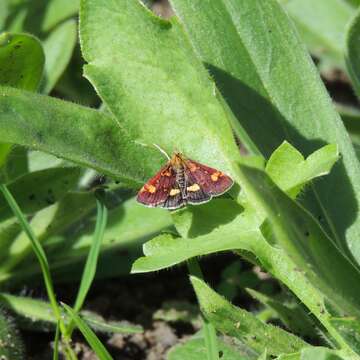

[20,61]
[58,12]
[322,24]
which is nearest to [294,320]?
[20,61]

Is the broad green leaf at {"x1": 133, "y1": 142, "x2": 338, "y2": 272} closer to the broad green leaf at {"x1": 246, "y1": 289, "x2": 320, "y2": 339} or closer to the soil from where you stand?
the broad green leaf at {"x1": 246, "y1": 289, "x2": 320, "y2": 339}

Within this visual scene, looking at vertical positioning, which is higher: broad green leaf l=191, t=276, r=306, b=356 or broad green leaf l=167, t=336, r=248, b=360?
broad green leaf l=191, t=276, r=306, b=356

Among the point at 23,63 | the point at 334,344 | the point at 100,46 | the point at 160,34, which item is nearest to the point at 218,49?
the point at 160,34

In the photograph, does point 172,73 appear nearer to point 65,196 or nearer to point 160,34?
point 160,34

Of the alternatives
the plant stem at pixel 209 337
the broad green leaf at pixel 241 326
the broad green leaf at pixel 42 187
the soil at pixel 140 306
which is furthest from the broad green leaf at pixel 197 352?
the broad green leaf at pixel 42 187

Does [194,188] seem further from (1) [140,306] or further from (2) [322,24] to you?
(2) [322,24]

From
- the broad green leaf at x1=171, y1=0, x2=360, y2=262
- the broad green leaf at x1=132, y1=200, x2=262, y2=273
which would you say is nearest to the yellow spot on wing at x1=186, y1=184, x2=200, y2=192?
the broad green leaf at x1=132, y1=200, x2=262, y2=273
